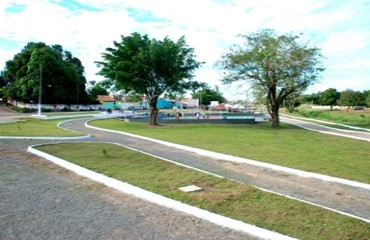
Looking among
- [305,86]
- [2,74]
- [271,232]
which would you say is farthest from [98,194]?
[2,74]

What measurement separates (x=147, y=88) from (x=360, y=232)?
23477mm

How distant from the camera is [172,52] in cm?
2523

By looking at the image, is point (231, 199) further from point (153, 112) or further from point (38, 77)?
point (38, 77)

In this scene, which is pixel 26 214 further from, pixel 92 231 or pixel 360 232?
pixel 360 232

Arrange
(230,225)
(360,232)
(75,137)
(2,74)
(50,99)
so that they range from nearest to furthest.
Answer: (360,232)
(230,225)
(75,137)
(50,99)
(2,74)

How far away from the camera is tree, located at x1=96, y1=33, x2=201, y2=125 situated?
79.5 ft

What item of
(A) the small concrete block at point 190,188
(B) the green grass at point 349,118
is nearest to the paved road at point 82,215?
(A) the small concrete block at point 190,188

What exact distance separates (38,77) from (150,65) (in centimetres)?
2999

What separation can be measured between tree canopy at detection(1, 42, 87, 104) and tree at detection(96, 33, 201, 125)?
27.4m

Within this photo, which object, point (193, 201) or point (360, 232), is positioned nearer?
point (360, 232)

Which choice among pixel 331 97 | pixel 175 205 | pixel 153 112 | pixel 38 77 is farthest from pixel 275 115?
pixel 331 97

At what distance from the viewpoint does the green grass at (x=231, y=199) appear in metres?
4.60

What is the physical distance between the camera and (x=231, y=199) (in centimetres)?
591

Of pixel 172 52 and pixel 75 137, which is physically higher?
pixel 172 52
